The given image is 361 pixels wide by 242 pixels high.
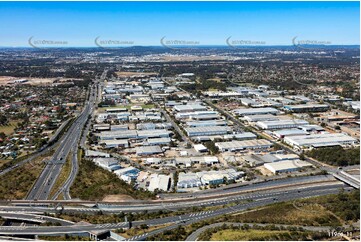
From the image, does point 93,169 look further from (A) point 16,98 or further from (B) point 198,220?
(A) point 16,98

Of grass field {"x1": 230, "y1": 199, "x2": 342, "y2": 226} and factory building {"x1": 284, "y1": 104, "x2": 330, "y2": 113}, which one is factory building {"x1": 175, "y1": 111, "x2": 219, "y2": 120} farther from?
grass field {"x1": 230, "y1": 199, "x2": 342, "y2": 226}

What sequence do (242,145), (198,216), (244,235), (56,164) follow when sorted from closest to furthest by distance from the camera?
1. (244,235)
2. (198,216)
3. (56,164)
4. (242,145)

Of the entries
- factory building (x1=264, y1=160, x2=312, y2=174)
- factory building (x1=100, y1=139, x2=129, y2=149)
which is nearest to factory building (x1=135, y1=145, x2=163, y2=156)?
factory building (x1=100, y1=139, x2=129, y2=149)

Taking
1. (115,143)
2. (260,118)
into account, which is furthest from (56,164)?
(260,118)

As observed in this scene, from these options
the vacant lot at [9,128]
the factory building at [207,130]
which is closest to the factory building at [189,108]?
the factory building at [207,130]

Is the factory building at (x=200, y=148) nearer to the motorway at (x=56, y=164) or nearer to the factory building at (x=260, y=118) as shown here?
the motorway at (x=56, y=164)

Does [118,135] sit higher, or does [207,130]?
[207,130]

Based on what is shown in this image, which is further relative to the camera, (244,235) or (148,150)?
(148,150)

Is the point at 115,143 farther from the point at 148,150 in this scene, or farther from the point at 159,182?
the point at 159,182
